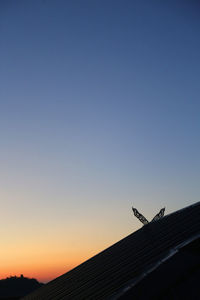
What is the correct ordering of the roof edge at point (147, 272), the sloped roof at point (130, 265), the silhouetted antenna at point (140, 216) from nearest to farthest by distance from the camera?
the roof edge at point (147, 272) → the sloped roof at point (130, 265) → the silhouetted antenna at point (140, 216)

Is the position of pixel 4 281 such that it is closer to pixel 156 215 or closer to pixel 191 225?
pixel 156 215

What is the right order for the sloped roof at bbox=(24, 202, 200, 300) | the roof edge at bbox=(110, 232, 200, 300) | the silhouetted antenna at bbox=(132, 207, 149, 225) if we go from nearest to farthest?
the roof edge at bbox=(110, 232, 200, 300) → the sloped roof at bbox=(24, 202, 200, 300) → the silhouetted antenna at bbox=(132, 207, 149, 225)

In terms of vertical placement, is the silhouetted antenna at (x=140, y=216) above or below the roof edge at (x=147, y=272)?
A: above

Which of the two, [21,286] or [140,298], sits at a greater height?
[21,286]

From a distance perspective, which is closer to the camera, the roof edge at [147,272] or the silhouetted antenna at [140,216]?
the roof edge at [147,272]

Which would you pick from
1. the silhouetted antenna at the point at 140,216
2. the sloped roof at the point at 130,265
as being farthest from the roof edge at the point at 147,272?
the silhouetted antenna at the point at 140,216

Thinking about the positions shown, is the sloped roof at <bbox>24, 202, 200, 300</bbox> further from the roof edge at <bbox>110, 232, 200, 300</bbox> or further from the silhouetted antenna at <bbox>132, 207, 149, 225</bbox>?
the silhouetted antenna at <bbox>132, 207, 149, 225</bbox>

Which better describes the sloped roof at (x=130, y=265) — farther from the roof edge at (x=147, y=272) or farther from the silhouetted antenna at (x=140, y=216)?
the silhouetted antenna at (x=140, y=216)

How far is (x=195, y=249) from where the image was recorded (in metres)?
13.4

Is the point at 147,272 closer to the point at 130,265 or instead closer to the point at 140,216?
the point at 130,265

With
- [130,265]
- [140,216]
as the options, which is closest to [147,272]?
[130,265]

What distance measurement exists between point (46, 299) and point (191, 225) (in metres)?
11.6

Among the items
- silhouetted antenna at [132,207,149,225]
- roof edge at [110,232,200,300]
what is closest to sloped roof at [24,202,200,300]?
roof edge at [110,232,200,300]

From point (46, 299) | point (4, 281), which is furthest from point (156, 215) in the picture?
point (4, 281)
